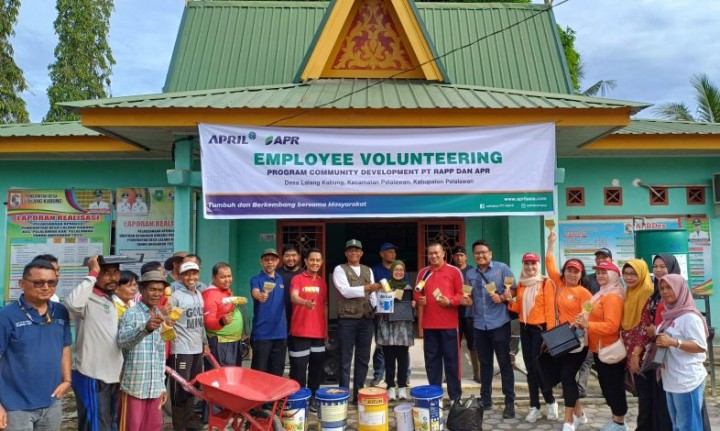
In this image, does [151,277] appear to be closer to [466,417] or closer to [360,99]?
[466,417]

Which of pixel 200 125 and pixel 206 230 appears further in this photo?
pixel 206 230

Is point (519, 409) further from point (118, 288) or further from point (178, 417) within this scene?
point (118, 288)

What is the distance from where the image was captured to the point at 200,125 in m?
6.09

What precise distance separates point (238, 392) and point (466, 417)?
2.06 meters

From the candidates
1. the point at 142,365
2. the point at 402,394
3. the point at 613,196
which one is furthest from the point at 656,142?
the point at 142,365

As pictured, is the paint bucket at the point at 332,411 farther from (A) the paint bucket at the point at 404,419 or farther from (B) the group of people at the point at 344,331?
(B) the group of people at the point at 344,331

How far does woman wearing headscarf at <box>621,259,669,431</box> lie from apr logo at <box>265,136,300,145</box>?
141 inches

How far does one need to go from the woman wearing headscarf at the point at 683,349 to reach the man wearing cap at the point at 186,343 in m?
3.71

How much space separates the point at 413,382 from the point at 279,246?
3.41 m

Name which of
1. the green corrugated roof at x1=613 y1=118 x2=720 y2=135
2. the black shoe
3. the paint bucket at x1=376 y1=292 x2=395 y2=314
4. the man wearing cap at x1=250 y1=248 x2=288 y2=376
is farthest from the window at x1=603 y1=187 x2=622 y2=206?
the man wearing cap at x1=250 y1=248 x2=288 y2=376

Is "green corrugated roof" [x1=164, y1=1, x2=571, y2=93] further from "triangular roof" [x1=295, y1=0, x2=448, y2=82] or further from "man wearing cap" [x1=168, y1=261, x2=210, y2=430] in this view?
"man wearing cap" [x1=168, y1=261, x2=210, y2=430]

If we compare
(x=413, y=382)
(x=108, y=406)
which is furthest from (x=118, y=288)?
(x=413, y=382)

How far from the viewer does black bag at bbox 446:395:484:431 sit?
190 inches

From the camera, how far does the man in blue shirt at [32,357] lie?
329cm
